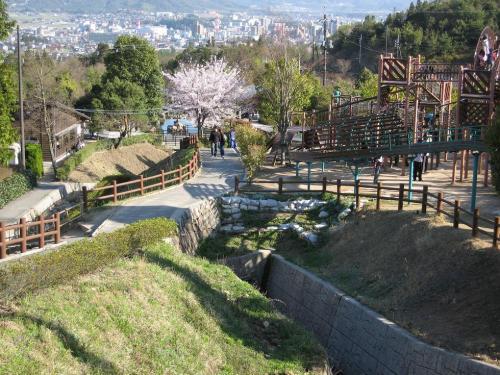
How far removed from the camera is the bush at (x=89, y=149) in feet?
120

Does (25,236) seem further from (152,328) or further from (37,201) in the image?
(37,201)

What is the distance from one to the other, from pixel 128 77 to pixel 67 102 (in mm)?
5637

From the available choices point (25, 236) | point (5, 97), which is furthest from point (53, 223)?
point (5, 97)

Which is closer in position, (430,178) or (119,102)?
(430,178)

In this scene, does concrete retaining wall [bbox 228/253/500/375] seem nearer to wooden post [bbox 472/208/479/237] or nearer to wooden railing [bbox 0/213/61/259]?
wooden post [bbox 472/208/479/237]

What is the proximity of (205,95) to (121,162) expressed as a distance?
500 inches

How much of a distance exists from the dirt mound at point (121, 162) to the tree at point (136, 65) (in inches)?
619

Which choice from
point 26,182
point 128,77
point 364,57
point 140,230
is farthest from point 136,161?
point 364,57

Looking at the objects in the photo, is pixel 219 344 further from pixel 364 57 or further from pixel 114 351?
pixel 364 57

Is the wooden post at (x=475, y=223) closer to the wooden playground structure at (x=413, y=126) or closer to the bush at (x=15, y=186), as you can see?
the wooden playground structure at (x=413, y=126)

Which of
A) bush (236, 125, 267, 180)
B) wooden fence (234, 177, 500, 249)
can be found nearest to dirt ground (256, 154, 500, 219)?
wooden fence (234, 177, 500, 249)

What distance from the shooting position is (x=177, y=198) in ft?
79.9

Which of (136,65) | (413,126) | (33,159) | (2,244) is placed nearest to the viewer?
(2,244)

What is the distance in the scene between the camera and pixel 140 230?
1741 cm
